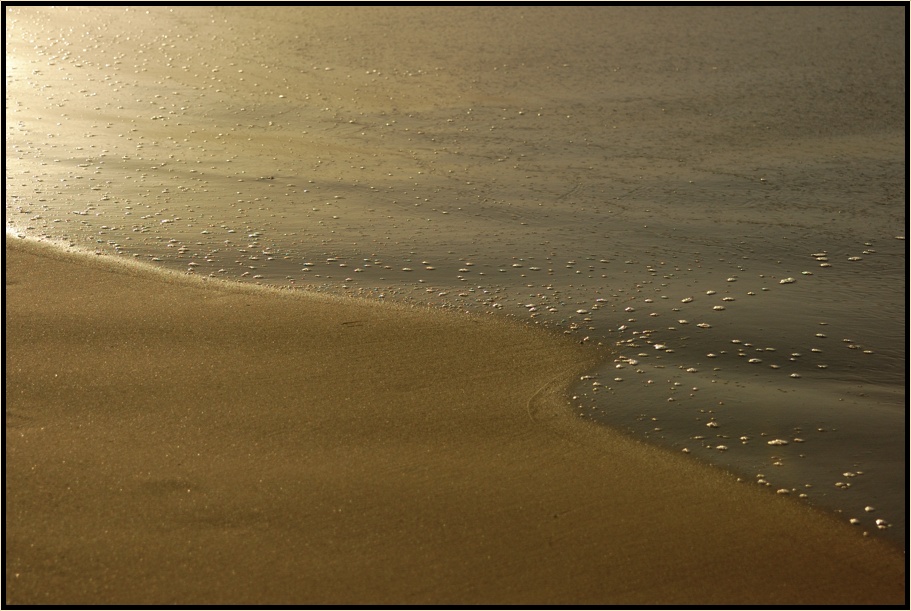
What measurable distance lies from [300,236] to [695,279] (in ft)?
5.99

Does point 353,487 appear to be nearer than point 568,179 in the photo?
Yes

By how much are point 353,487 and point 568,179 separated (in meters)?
3.33

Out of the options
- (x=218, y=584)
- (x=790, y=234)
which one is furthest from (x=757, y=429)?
(x=790, y=234)

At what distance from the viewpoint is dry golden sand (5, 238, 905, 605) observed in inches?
86.4

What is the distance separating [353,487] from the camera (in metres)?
2.50

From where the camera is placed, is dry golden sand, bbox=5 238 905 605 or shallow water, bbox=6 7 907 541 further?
shallow water, bbox=6 7 907 541

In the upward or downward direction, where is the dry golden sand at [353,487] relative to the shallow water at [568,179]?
downward

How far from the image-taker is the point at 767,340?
3490 mm

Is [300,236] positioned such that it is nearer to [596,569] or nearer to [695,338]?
[695,338]

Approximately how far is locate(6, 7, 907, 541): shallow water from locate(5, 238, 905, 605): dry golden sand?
0.28 metres

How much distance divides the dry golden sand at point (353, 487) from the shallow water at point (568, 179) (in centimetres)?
28

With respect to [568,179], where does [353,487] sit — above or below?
below

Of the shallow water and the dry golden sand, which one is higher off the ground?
the shallow water

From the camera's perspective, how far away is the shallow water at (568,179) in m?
3.24
